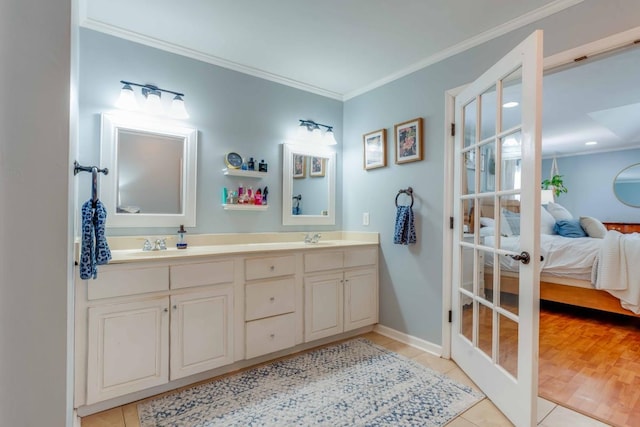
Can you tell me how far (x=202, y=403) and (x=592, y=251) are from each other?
12.7 feet

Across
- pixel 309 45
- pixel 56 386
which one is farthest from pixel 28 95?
pixel 309 45

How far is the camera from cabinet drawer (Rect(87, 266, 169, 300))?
167 cm

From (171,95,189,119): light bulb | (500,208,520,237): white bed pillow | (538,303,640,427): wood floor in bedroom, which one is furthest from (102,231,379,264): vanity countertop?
(538,303,640,427): wood floor in bedroom

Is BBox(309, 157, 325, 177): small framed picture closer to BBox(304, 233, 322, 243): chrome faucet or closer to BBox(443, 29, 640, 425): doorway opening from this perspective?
BBox(304, 233, 322, 243): chrome faucet

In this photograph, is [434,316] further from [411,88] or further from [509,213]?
[411,88]

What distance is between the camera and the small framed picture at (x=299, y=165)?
3.03m

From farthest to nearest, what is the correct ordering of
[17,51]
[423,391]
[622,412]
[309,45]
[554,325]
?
1. [554,325]
2. [309,45]
3. [423,391]
4. [622,412]
5. [17,51]

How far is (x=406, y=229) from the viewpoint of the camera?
257 centimetres

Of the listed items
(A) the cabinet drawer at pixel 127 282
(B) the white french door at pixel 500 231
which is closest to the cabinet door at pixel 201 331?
(A) the cabinet drawer at pixel 127 282

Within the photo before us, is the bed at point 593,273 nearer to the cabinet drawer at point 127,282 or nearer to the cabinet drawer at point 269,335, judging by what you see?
the cabinet drawer at point 269,335

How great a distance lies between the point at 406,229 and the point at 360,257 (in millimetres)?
494

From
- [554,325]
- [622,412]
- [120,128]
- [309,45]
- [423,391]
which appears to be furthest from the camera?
[554,325]

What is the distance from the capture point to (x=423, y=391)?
1937 millimetres

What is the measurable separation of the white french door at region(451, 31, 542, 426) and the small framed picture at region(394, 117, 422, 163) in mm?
330
